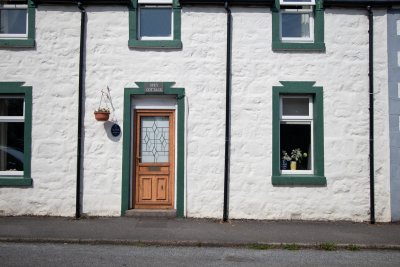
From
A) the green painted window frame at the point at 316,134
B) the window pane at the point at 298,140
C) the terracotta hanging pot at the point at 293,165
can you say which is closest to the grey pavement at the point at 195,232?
the green painted window frame at the point at 316,134

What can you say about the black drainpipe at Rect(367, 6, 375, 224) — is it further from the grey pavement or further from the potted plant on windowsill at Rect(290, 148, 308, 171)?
the potted plant on windowsill at Rect(290, 148, 308, 171)

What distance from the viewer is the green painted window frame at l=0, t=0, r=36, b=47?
947cm

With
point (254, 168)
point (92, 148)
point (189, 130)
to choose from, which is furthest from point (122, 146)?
point (254, 168)

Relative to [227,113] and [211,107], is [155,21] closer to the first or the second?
[211,107]

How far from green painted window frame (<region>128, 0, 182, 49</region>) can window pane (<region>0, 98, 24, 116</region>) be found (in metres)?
3.02

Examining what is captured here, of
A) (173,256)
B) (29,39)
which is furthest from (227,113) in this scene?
(29,39)

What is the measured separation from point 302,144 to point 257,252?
374cm

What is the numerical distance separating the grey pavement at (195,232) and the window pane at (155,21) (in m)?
4.43

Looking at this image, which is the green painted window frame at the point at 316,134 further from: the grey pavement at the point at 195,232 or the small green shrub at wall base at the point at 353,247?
the small green shrub at wall base at the point at 353,247

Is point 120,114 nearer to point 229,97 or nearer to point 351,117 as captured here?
point 229,97

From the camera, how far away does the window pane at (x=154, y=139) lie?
9.73m

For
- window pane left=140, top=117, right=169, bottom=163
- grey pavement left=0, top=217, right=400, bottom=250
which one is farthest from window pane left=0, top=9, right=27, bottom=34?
grey pavement left=0, top=217, right=400, bottom=250

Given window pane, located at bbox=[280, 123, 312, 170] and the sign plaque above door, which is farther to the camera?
window pane, located at bbox=[280, 123, 312, 170]

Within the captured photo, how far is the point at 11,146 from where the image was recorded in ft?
32.1
